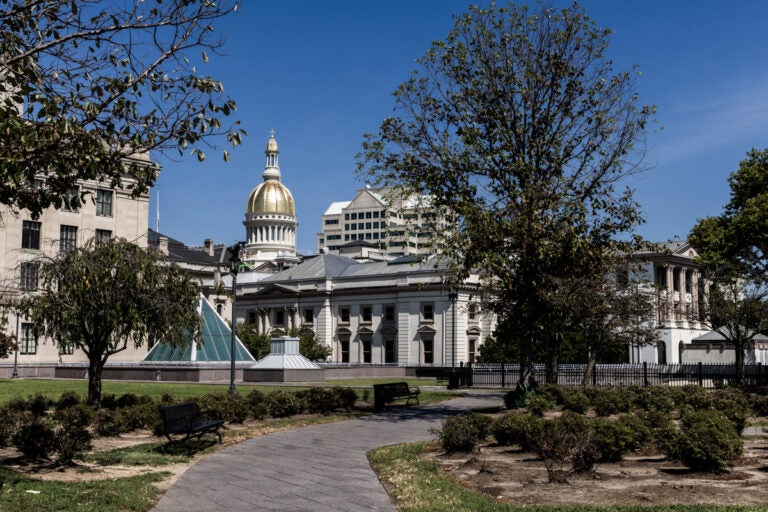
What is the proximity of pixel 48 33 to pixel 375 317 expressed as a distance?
72.0m

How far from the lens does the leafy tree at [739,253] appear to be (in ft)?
138

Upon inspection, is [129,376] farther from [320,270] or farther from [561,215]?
[320,270]

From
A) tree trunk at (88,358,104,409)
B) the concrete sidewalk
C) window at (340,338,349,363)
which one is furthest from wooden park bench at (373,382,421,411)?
window at (340,338,349,363)

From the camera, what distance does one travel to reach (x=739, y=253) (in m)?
51.7

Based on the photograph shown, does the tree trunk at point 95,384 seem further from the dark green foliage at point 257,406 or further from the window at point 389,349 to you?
the window at point 389,349

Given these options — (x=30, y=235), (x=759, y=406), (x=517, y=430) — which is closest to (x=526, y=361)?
(x=759, y=406)

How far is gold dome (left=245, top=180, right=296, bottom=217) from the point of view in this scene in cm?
15450

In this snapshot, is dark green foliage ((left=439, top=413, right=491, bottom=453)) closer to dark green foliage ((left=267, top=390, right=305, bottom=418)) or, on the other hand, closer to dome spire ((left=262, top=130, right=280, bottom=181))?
dark green foliage ((left=267, top=390, right=305, bottom=418))

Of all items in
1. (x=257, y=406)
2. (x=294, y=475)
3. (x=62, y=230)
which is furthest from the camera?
(x=62, y=230)

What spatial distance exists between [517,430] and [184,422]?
6.29m

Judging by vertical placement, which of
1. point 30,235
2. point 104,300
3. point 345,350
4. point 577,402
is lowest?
point 577,402

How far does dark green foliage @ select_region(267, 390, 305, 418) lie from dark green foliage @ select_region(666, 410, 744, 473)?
467 inches

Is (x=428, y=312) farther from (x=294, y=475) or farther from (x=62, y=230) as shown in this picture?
(x=294, y=475)

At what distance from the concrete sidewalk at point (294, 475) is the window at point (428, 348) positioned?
5853 centimetres
